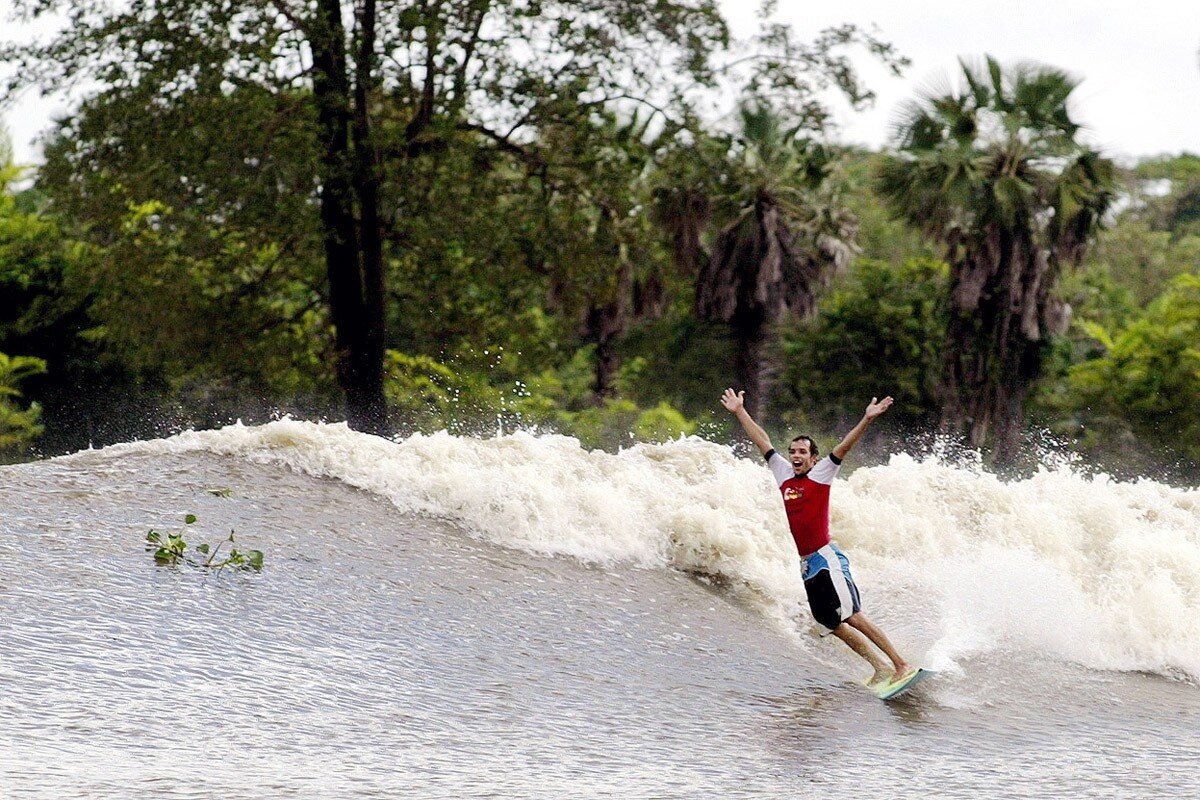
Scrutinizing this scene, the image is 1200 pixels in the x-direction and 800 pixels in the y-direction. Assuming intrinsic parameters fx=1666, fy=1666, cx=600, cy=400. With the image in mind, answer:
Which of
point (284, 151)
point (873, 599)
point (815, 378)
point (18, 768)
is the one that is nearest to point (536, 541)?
point (873, 599)

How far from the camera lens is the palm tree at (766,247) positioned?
118 feet

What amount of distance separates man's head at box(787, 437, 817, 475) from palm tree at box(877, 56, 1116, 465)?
23404 millimetres

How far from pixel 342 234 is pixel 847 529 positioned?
13124 millimetres

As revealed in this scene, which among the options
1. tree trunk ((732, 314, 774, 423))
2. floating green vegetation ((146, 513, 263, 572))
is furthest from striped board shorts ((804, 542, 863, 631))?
tree trunk ((732, 314, 774, 423))

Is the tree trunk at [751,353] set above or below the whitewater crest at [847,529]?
above

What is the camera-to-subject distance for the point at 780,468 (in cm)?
1060

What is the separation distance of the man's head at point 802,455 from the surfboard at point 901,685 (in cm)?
140

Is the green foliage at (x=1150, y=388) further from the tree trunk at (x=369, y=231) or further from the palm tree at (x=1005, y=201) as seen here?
the tree trunk at (x=369, y=231)

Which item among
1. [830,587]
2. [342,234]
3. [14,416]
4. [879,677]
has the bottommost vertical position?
[879,677]

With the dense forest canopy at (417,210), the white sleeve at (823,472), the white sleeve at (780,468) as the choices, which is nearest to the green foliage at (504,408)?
the dense forest canopy at (417,210)

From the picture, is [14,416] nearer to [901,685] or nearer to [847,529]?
[847,529]

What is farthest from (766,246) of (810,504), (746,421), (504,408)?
(810,504)

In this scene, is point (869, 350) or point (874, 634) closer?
point (874, 634)

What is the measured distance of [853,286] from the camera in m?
47.5
